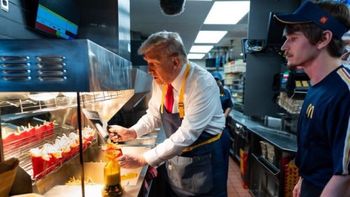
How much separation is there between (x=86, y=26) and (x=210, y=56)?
9.83 metres

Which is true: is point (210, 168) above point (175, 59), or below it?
below

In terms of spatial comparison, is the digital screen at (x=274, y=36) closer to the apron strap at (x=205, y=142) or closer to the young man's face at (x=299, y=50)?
the apron strap at (x=205, y=142)

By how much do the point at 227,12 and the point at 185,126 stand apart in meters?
3.37

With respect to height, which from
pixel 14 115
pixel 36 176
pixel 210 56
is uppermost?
pixel 210 56

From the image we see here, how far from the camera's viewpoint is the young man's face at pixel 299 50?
4.03ft

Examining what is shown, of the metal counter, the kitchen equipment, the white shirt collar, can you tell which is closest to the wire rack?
the kitchen equipment

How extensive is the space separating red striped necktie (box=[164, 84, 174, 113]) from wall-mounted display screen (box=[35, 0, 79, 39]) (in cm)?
69

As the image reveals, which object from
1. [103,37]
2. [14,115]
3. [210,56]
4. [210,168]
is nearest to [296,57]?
[210,168]

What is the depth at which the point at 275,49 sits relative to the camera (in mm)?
3664

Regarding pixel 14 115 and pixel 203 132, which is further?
pixel 203 132

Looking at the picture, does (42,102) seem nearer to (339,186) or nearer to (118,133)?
(118,133)

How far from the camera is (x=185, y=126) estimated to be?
1577mm

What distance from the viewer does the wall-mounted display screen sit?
4.01 feet

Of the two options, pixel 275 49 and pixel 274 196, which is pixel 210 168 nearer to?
pixel 274 196
